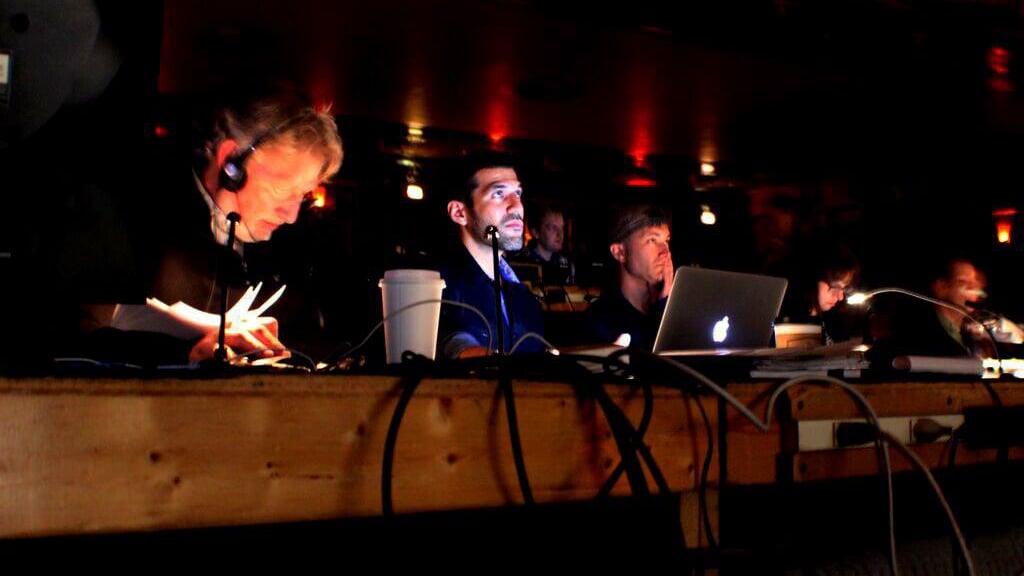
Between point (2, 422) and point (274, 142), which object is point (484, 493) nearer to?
point (2, 422)

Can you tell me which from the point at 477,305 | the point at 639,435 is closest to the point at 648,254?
the point at 477,305

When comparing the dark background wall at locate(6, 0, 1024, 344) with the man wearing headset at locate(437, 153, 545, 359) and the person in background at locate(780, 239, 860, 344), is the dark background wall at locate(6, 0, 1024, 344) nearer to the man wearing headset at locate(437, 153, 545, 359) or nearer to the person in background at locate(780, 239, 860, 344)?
the man wearing headset at locate(437, 153, 545, 359)

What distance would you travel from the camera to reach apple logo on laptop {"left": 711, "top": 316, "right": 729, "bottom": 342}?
1491 mm

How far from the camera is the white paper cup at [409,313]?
45.2 inches

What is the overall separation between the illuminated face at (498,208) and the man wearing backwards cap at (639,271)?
419 mm

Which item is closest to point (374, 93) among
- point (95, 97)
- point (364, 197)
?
point (364, 197)

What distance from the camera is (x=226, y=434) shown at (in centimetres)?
63

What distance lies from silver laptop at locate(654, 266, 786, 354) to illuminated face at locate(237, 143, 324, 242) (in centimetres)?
137

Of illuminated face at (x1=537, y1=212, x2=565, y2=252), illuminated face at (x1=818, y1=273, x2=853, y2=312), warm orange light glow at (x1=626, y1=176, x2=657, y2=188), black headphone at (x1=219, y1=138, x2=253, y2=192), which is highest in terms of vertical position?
warm orange light glow at (x1=626, y1=176, x2=657, y2=188)

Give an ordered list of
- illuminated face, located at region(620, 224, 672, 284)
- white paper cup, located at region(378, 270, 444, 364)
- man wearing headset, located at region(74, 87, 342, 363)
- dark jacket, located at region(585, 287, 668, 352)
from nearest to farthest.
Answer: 1. white paper cup, located at region(378, 270, 444, 364)
2. man wearing headset, located at region(74, 87, 342, 363)
3. dark jacket, located at region(585, 287, 668, 352)
4. illuminated face, located at region(620, 224, 672, 284)

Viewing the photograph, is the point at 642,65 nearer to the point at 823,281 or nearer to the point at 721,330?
the point at 823,281

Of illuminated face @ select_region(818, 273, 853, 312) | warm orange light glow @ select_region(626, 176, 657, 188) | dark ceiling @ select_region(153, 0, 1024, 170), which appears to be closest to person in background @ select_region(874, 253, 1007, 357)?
illuminated face @ select_region(818, 273, 853, 312)

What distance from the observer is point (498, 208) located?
235cm

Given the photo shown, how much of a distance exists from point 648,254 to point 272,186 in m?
1.26
